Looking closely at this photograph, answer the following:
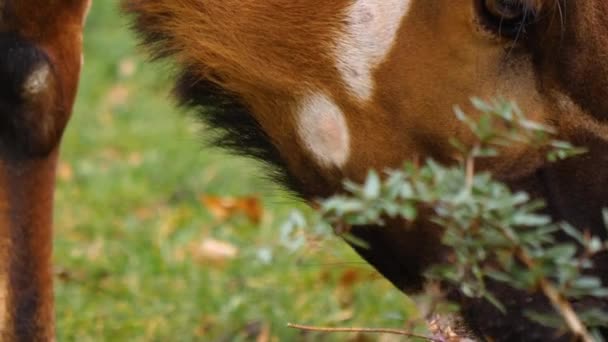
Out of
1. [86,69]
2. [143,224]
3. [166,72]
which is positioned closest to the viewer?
[166,72]

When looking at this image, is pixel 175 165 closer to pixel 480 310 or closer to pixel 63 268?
pixel 63 268

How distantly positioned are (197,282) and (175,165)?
1.43 metres

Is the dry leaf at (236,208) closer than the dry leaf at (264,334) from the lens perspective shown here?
No

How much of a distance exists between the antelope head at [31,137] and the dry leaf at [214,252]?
1.31 m

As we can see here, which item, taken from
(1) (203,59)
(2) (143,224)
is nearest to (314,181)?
(1) (203,59)

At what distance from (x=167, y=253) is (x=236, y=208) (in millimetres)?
519

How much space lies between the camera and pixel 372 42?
7.25ft

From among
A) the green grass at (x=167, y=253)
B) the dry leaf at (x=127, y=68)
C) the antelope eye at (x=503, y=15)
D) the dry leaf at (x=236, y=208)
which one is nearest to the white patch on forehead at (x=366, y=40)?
the antelope eye at (x=503, y=15)

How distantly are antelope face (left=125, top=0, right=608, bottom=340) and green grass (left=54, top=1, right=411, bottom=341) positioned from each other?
20cm

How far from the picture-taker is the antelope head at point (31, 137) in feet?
8.63

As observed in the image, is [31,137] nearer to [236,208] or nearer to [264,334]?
[264,334]

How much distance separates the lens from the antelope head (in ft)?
8.63

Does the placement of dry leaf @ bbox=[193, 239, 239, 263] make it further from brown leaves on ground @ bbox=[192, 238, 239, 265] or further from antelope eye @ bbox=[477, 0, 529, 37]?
antelope eye @ bbox=[477, 0, 529, 37]

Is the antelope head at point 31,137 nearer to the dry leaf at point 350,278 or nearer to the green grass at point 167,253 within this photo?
→ the green grass at point 167,253
